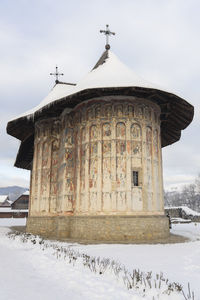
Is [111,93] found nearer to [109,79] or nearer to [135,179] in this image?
[109,79]

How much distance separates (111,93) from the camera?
48.5 feet

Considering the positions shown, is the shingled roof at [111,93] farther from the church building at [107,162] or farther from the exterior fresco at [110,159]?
the exterior fresco at [110,159]

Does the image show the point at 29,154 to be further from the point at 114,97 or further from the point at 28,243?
the point at 28,243

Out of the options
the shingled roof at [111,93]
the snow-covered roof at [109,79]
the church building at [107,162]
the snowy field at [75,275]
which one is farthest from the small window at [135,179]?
the snowy field at [75,275]

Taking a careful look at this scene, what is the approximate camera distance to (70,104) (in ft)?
53.7

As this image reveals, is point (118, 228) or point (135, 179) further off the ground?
point (135, 179)

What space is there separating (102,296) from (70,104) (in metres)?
13.0

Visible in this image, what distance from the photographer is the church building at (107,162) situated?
1339cm

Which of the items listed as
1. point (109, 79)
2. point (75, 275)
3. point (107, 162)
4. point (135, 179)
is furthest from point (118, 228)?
point (109, 79)

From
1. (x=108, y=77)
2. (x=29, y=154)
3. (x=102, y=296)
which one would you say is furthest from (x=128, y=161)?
(x=29, y=154)

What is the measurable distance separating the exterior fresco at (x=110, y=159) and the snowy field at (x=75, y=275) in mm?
4573

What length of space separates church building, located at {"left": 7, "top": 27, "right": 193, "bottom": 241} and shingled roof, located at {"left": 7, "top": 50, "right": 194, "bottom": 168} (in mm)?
54

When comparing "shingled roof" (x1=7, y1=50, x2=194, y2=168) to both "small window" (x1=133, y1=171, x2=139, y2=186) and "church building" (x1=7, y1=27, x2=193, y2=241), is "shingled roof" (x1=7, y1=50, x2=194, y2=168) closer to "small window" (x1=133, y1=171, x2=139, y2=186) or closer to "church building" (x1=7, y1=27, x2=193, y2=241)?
"church building" (x1=7, y1=27, x2=193, y2=241)

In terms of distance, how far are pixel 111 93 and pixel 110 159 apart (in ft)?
11.8
